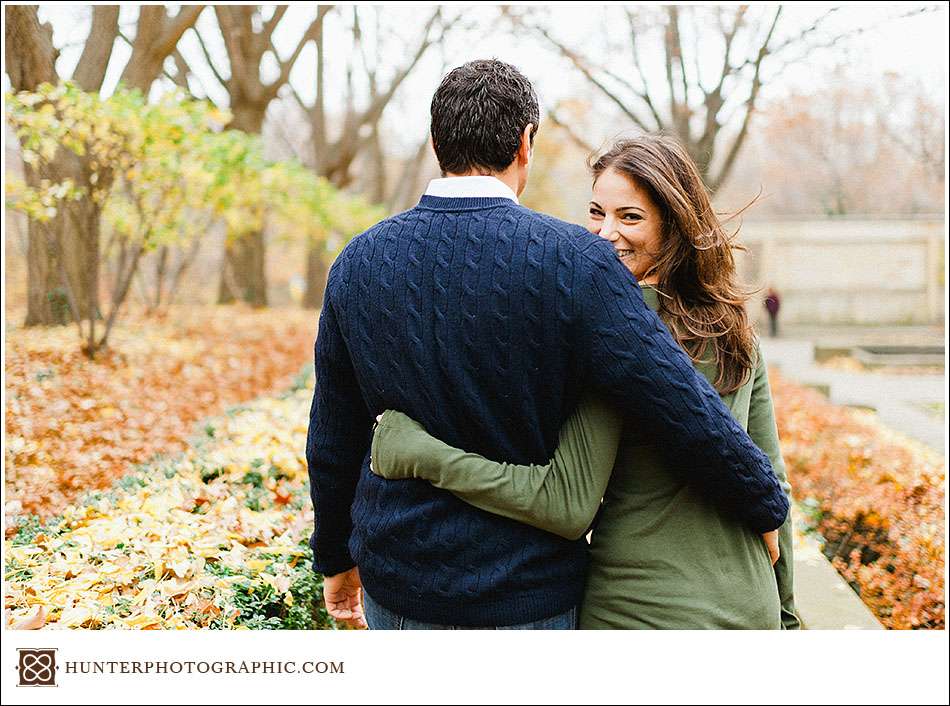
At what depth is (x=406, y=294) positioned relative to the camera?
1520mm

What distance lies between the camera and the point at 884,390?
13.6ft

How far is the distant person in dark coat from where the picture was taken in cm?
506

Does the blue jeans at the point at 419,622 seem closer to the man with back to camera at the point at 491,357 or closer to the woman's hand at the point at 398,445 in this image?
the man with back to camera at the point at 491,357

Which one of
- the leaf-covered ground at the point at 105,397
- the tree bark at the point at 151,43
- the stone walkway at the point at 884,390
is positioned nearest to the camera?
the leaf-covered ground at the point at 105,397

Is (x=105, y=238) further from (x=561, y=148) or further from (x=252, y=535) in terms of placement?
(x=561, y=148)

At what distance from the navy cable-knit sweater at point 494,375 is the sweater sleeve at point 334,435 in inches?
0.5

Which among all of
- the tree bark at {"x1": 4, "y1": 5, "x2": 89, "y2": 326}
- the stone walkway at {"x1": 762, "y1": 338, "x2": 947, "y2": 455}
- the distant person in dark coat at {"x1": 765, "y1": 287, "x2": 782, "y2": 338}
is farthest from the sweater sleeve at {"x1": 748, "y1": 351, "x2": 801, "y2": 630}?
the distant person in dark coat at {"x1": 765, "y1": 287, "x2": 782, "y2": 338}

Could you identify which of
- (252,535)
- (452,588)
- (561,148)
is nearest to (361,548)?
(452,588)

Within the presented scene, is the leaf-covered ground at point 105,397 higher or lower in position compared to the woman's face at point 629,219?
lower

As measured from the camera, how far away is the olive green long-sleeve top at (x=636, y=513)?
5.10 ft

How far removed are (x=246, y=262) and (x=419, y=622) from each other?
578cm

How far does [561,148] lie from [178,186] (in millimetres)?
3997

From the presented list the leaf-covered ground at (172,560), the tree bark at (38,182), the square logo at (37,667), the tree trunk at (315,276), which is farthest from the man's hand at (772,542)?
the tree trunk at (315,276)

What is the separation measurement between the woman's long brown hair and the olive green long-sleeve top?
0.04 metres
